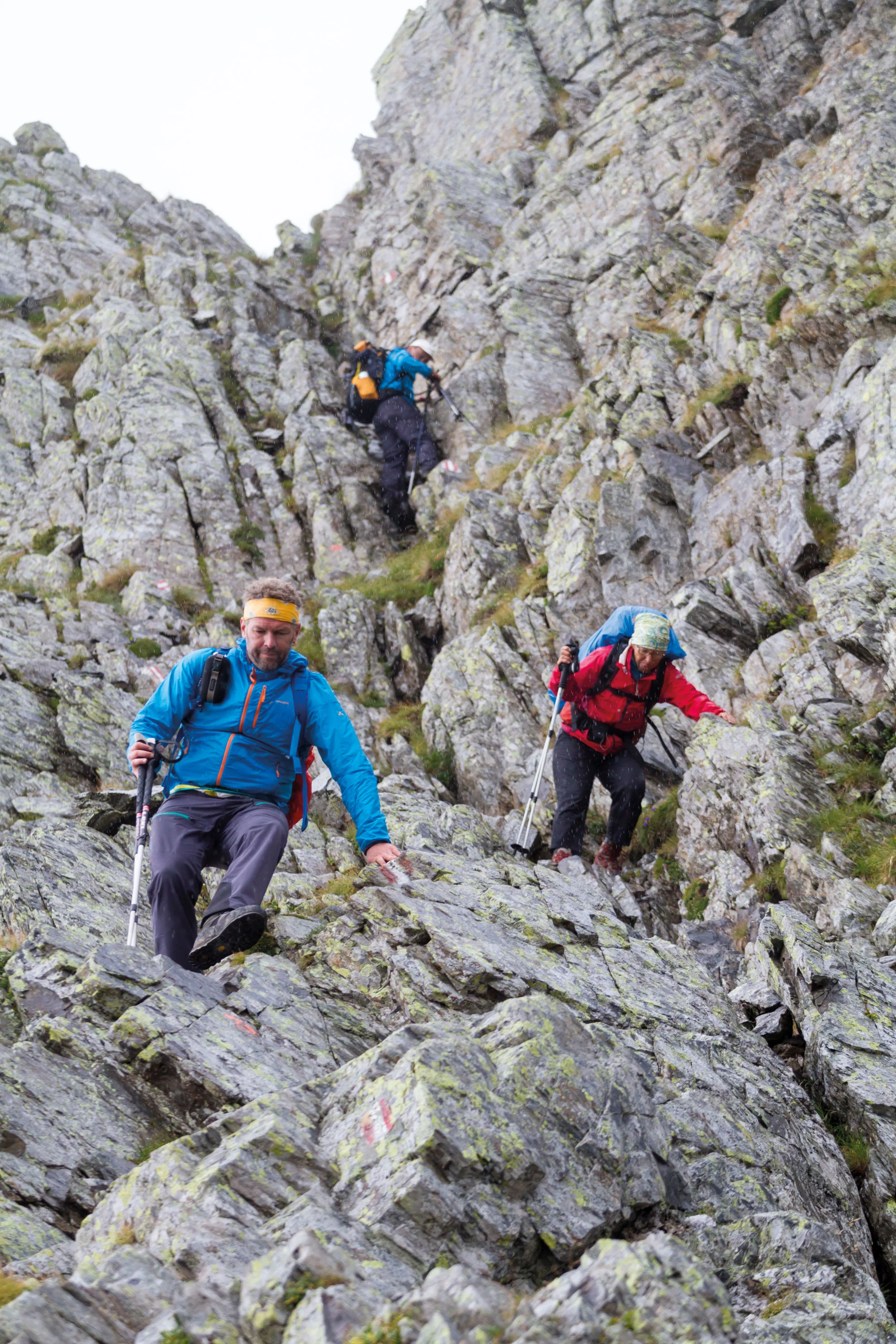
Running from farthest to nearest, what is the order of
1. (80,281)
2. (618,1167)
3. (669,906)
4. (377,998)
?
(80,281), (669,906), (377,998), (618,1167)

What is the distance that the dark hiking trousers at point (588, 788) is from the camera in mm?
12430

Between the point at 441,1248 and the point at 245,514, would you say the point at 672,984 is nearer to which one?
the point at 441,1248

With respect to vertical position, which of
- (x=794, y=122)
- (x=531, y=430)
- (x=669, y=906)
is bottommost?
(x=669, y=906)

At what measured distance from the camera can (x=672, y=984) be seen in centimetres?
827

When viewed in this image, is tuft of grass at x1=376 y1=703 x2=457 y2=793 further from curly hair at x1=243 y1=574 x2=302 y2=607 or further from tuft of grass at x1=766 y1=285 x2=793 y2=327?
tuft of grass at x1=766 y1=285 x2=793 y2=327

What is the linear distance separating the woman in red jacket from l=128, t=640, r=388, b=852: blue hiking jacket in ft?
14.7

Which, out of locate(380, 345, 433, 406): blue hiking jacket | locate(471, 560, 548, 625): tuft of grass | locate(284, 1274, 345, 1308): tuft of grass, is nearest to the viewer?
locate(284, 1274, 345, 1308): tuft of grass

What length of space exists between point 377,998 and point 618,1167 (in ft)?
8.44

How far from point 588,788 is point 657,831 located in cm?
164

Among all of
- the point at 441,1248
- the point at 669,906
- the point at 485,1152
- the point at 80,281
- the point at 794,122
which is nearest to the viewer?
the point at 441,1248

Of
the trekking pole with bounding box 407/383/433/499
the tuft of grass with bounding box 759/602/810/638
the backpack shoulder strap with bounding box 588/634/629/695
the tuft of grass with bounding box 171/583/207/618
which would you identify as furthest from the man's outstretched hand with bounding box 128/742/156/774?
the trekking pole with bounding box 407/383/433/499

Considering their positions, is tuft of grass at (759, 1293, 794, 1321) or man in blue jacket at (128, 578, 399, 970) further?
man in blue jacket at (128, 578, 399, 970)

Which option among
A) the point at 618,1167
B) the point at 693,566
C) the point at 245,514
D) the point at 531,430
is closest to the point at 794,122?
the point at 531,430

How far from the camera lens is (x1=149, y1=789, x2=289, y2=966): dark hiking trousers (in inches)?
293
